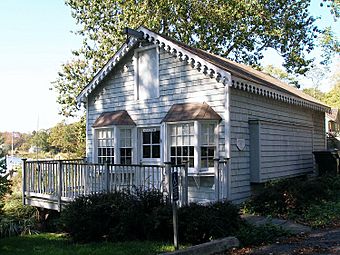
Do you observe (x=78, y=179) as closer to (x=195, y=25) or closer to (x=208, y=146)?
(x=208, y=146)

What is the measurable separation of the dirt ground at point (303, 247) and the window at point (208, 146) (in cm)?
394

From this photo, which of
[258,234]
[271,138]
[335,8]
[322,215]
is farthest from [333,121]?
[258,234]

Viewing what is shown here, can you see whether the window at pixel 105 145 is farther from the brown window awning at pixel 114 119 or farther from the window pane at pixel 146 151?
the window pane at pixel 146 151

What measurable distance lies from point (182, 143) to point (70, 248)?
491 cm

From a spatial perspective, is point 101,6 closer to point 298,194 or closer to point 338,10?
point 338,10

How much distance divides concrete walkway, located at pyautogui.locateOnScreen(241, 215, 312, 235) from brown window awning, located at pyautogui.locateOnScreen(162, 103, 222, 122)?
9.87 feet

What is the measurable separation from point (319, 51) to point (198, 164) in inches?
1020

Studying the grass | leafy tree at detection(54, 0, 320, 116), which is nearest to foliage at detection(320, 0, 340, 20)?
leafy tree at detection(54, 0, 320, 116)

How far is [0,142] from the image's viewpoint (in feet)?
32.3

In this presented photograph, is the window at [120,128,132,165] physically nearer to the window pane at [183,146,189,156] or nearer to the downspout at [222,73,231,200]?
the window pane at [183,146,189,156]

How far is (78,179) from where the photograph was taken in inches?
420

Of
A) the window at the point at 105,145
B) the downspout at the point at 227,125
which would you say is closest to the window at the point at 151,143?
the window at the point at 105,145

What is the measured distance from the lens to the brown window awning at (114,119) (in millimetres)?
13040

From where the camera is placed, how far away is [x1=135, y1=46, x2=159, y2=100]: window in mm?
12688
